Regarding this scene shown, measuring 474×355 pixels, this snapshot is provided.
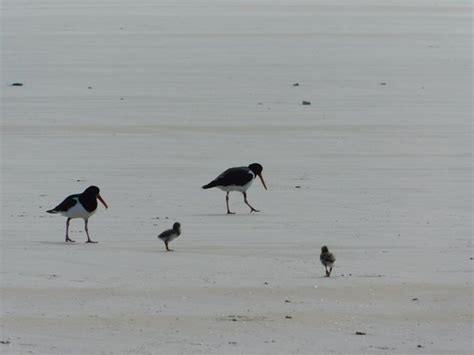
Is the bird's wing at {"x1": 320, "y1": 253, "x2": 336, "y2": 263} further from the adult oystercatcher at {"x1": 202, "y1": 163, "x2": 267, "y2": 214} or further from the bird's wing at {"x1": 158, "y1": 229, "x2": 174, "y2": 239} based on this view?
the adult oystercatcher at {"x1": 202, "y1": 163, "x2": 267, "y2": 214}

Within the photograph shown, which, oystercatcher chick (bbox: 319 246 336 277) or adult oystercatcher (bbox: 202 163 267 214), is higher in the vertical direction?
adult oystercatcher (bbox: 202 163 267 214)

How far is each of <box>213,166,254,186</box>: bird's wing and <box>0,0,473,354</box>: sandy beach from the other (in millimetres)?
337

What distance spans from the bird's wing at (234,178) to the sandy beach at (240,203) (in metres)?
0.34

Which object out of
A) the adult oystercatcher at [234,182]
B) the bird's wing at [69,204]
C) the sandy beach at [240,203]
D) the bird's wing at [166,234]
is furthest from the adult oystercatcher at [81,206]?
the adult oystercatcher at [234,182]

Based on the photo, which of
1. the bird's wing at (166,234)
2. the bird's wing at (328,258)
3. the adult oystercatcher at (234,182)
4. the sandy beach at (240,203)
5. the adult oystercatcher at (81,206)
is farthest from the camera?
the adult oystercatcher at (234,182)

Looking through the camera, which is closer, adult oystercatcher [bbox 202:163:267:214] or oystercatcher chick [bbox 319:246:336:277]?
oystercatcher chick [bbox 319:246:336:277]

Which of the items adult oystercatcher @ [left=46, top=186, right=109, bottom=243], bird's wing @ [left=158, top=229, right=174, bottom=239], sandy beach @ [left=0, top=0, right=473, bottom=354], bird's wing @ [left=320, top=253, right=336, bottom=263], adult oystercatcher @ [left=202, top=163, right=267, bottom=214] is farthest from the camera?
adult oystercatcher @ [left=202, top=163, right=267, bottom=214]

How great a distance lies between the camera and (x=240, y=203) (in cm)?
1550

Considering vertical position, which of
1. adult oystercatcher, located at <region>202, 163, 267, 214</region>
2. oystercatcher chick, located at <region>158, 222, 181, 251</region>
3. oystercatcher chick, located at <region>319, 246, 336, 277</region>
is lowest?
oystercatcher chick, located at <region>319, 246, 336, 277</region>

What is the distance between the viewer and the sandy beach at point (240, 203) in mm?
9516

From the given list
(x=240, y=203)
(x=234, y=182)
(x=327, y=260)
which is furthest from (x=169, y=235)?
(x=240, y=203)

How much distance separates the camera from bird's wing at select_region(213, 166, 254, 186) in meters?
14.8

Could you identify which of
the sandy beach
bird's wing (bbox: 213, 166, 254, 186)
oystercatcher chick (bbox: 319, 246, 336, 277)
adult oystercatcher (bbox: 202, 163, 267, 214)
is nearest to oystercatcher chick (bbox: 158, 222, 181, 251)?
the sandy beach

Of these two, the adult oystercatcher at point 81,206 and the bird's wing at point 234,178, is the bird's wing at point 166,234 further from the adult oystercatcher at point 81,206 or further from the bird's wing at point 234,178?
the bird's wing at point 234,178
